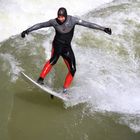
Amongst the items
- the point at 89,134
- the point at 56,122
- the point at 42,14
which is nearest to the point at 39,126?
the point at 56,122

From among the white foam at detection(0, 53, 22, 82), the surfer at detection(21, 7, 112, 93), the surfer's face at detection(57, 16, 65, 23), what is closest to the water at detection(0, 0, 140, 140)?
the white foam at detection(0, 53, 22, 82)

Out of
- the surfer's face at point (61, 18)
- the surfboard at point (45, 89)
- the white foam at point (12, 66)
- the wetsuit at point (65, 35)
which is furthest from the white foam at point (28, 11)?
the surfer's face at point (61, 18)

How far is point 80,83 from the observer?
26.9ft

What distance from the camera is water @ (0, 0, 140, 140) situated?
6.84 meters

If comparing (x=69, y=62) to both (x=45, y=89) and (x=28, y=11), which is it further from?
(x=28, y=11)

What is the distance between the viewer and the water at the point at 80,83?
6.84 m

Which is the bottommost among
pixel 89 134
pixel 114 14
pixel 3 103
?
pixel 89 134

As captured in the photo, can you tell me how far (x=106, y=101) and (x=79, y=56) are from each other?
187 centimetres

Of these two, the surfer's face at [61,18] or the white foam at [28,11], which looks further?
the white foam at [28,11]

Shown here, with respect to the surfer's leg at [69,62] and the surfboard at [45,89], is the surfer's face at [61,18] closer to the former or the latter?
the surfer's leg at [69,62]

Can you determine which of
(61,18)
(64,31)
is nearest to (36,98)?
(64,31)

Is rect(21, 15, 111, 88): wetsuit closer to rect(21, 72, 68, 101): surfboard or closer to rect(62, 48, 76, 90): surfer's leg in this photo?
rect(62, 48, 76, 90): surfer's leg

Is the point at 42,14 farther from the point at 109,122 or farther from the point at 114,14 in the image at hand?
the point at 109,122

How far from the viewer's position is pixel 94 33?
1006 cm
